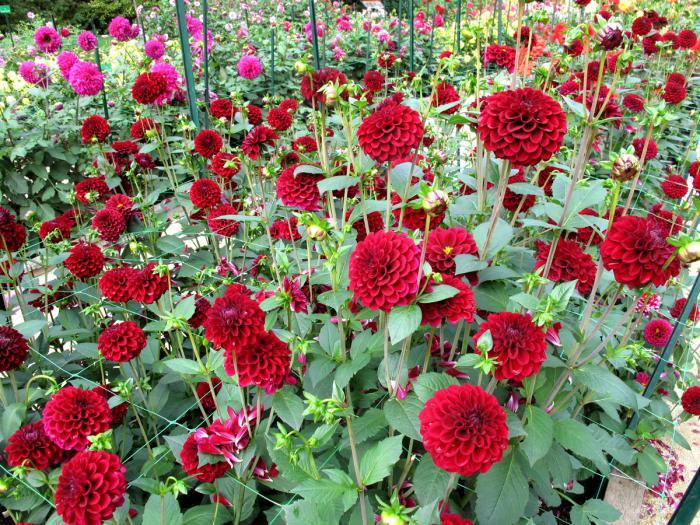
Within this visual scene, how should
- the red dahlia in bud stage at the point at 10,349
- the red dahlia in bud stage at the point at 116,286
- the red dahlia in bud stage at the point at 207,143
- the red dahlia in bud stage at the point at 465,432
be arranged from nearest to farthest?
the red dahlia in bud stage at the point at 465,432, the red dahlia in bud stage at the point at 10,349, the red dahlia in bud stage at the point at 116,286, the red dahlia in bud stage at the point at 207,143

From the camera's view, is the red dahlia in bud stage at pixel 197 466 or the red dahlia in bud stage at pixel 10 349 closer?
the red dahlia in bud stage at pixel 197 466

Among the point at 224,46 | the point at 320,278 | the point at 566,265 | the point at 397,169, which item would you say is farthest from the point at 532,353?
the point at 224,46

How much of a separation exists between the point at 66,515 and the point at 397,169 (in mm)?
1091

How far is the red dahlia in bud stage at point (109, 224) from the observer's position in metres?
1.77

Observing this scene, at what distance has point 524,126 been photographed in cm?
101

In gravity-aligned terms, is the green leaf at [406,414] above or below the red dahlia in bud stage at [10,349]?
below

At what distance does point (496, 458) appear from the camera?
31.6 inches

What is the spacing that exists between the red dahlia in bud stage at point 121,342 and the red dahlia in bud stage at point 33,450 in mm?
208

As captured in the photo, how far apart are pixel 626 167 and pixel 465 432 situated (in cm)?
66

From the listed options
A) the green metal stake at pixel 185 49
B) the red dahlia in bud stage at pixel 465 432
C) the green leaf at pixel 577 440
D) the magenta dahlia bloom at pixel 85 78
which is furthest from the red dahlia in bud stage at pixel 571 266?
the magenta dahlia bloom at pixel 85 78

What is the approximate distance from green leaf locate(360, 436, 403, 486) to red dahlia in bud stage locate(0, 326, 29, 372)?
88cm

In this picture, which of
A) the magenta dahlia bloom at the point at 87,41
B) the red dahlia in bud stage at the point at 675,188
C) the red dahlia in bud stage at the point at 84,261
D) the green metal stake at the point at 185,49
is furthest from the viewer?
the magenta dahlia bloom at the point at 87,41

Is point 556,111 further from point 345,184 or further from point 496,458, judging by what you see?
point 496,458

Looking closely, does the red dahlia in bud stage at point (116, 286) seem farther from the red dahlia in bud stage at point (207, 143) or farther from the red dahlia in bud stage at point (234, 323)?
the red dahlia in bud stage at point (207, 143)
